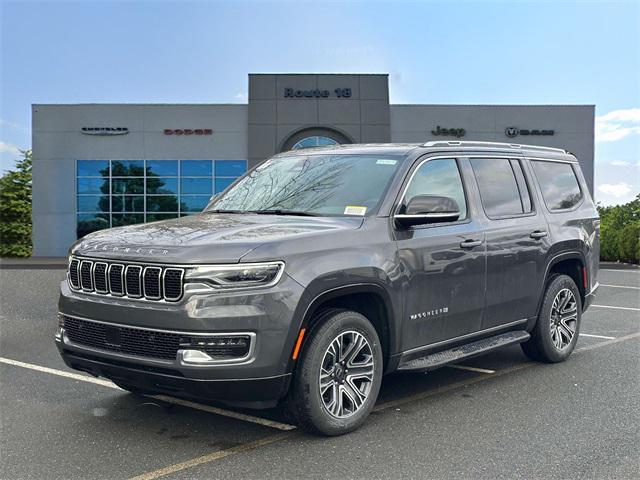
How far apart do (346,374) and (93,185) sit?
31.6m

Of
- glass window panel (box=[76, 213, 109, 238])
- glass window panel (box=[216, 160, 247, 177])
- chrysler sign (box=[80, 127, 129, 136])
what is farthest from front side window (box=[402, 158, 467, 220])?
glass window panel (box=[76, 213, 109, 238])

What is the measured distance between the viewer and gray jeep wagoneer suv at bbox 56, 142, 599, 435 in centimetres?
406

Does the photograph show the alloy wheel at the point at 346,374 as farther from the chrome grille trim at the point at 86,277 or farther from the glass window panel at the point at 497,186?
the glass window panel at the point at 497,186

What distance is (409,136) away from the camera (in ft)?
112

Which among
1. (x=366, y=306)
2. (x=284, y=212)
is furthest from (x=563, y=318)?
(x=284, y=212)

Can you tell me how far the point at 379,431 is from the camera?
15.4 feet

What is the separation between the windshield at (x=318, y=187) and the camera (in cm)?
510

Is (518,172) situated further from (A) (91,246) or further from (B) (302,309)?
(A) (91,246)

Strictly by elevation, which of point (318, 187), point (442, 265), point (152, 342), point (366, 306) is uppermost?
point (318, 187)

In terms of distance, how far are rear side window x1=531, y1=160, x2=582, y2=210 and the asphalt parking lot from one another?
1645 mm

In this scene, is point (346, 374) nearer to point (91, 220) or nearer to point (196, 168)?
point (196, 168)

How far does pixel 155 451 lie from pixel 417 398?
2212 mm

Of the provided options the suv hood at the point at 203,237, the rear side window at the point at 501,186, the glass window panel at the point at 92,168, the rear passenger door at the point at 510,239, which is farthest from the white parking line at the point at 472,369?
the glass window panel at the point at 92,168

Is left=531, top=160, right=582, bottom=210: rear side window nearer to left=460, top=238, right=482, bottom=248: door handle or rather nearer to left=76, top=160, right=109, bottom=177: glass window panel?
left=460, top=238, right=482, bottom=248: door handle
